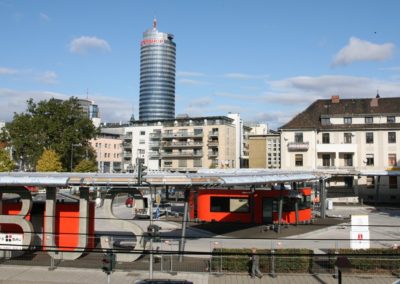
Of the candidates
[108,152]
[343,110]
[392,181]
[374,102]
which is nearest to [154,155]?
[108,152]

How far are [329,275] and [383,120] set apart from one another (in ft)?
176

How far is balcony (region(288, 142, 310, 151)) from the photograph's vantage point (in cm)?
7088

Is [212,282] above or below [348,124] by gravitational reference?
below

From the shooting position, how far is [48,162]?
7575 cm

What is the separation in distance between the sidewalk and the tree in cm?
5363

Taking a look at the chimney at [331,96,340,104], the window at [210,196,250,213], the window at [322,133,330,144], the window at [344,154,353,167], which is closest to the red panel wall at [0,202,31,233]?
the window at [210,196,250,213]

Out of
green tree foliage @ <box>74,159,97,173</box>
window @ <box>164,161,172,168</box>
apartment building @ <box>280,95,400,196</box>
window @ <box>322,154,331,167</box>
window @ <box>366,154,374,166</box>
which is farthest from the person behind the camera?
window @ <box>164,161,172,168</box>

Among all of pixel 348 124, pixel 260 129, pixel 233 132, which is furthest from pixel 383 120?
pixel 260 129

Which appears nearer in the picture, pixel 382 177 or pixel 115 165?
pixel 382 177

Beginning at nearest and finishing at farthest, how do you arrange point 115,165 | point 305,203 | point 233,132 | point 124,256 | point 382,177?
point 124,256 < point 305,203 < point 382,177 < point 233,132 < point 115,165

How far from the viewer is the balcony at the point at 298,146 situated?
70.9m

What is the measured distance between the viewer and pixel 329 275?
73.0 feet

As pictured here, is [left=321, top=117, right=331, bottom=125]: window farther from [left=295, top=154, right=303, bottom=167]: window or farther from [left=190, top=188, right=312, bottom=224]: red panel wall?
[left=190, top=188, right=312, bottom=224]: red panel wall

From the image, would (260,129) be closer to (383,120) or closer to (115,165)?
(115,165)
